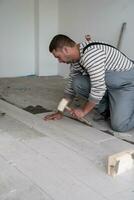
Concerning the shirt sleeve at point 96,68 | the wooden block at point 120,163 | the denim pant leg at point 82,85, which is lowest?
the wooden block at point 120,163

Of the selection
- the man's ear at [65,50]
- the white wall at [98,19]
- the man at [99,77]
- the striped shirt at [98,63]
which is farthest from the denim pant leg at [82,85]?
the white wall at [98,19]

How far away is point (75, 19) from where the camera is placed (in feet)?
17.9

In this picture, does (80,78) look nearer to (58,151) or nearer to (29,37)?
(58,151)

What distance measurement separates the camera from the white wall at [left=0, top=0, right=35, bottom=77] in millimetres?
5660

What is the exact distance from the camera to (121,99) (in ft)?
9.63

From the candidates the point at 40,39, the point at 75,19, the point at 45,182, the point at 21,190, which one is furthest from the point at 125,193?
the point at 40,39

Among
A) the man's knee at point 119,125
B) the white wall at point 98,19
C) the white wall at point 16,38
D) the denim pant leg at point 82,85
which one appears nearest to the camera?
the man's knee at point 119,125

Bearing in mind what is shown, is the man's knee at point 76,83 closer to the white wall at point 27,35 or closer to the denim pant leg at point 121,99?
the denim pant leg at point 121,99

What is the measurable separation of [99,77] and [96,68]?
0.08 m

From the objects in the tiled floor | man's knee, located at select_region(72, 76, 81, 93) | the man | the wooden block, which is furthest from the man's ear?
the wooden block

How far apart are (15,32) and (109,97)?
3301mm

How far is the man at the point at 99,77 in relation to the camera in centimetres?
268

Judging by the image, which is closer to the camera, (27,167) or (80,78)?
(27,167)

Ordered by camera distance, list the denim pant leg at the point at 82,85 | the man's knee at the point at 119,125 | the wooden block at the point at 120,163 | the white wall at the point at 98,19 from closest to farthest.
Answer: the wooden block at the point at 120,163, the man's knee at the point at 119,125, the denim pant leg at the point at 82,85, the white wall at the point at 98,19
